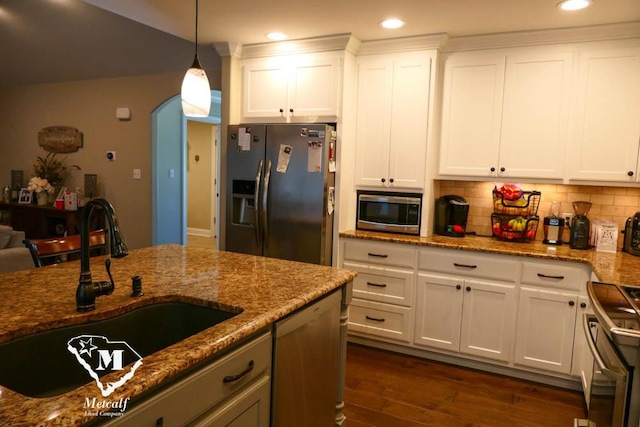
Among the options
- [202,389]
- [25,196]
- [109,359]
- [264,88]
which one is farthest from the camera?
[25,196]

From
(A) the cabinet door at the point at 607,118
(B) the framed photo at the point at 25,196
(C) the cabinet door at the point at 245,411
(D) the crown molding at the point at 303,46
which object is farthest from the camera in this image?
(B) the framed photo at the point at 25,196

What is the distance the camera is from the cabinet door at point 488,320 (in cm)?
293

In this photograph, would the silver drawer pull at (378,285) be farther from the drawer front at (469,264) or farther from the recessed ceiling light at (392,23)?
the recessed ceiling light at (392,23)

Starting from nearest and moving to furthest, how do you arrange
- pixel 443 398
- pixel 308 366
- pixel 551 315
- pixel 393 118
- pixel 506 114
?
pixel 308 366, pixel 443 398, pixel 551 315, pixel 506 114, pixel 393 118

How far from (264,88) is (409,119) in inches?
48.3

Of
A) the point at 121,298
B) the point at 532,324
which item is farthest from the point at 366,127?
the point at 121,298

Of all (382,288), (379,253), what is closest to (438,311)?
(382,288)

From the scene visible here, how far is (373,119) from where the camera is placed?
3.45 meters

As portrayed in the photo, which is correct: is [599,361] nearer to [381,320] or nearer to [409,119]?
[381,320]

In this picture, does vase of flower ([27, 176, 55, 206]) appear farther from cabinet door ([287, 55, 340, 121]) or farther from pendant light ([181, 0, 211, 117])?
pendant light ([181, 0, 211, 117])

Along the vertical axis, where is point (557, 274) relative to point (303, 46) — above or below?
below

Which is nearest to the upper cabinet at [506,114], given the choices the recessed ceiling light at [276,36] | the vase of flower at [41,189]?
the recessed ceiling light at [276,36]

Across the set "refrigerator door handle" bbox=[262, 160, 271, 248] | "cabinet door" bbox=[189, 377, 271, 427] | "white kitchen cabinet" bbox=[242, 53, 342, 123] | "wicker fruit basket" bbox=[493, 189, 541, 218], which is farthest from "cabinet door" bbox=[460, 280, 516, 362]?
"cabinet door" bbox=[189, 377, 271, 427]

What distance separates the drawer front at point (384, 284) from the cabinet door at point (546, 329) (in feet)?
2.49
